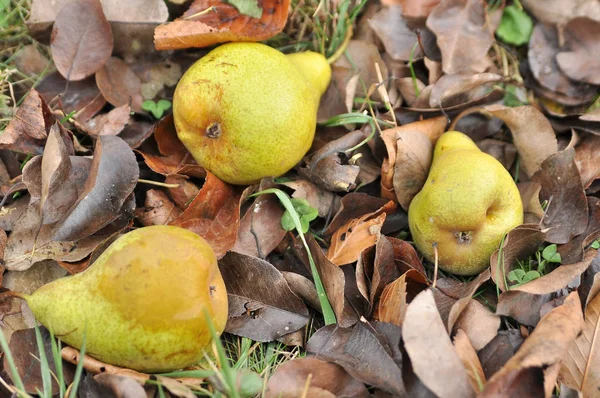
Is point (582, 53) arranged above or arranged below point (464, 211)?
above

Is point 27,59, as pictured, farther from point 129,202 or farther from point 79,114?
point 129,202

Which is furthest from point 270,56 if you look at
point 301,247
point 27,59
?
point 27,59

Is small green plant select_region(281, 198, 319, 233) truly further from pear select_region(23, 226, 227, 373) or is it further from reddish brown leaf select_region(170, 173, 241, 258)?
pear select_region(23, 226, 227, 373)

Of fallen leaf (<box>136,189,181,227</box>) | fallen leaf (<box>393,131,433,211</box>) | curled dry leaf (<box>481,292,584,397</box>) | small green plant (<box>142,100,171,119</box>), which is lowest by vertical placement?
fallen leaf (<box>136,189,181,227</box>)

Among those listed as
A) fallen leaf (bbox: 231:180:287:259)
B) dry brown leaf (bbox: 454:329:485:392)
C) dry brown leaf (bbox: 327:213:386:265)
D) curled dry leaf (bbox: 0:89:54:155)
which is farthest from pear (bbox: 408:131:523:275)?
curled dry leaf (bbox: 0:89:54:155)

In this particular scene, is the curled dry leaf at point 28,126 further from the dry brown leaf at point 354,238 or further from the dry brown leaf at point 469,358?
the dry brown leaf at point 469,358

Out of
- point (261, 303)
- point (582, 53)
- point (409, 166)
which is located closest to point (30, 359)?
point (261, 303)

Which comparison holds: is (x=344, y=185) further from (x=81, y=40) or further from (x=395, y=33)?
(x=81, y=40)
